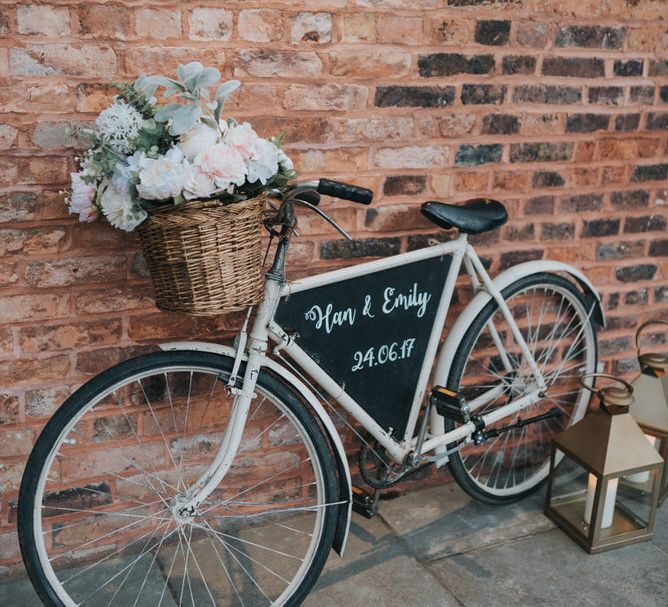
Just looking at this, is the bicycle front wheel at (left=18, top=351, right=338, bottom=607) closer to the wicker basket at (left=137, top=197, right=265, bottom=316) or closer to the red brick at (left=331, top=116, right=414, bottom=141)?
the wicker basket at (left=137, top=197, right=265, bottom=316)

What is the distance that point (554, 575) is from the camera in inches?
102

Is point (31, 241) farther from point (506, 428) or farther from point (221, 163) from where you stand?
point (506, 428)

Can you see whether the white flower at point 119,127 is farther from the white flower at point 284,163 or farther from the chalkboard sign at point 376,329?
the chalkboard sign at point 376,329

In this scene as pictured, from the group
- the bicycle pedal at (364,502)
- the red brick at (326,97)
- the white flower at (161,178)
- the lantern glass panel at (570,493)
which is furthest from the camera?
the lantern glass panel at (570,493)

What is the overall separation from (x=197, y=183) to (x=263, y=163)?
0.18 m

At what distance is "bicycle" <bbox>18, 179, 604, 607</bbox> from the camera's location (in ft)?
7.13

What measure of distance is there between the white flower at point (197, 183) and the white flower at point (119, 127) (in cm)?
17

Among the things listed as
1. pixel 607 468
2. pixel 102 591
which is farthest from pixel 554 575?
pixel 102 591

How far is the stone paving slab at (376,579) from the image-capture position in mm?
2459

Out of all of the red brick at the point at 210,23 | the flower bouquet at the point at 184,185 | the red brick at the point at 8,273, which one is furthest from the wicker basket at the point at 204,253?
the red brick at the point at 210,23

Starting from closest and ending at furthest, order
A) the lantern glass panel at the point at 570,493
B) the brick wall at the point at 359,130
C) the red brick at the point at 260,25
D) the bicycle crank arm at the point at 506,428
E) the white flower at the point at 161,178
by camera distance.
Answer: the white flower at the point at 161,178, the brick wall at the point at 359,130, the red brick at the point at 260,25, the bicycle crank arm at the point at 506,428, the lantern glass panel at the point at 570,493

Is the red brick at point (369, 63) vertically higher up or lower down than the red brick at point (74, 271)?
higher up

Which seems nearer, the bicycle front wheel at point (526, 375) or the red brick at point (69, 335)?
the red brick at point (69, 335)

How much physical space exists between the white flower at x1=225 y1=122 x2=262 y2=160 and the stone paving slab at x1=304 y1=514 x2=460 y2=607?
1397mm
